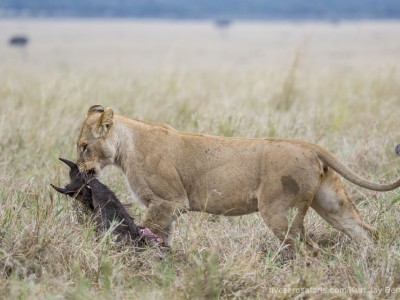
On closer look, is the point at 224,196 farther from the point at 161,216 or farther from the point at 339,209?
the point at 339,209

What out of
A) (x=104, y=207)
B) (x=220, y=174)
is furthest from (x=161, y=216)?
(x=220, y=174)

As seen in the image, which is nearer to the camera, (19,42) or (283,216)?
(283,216)

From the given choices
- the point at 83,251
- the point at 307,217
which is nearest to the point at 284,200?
the point at 307,217

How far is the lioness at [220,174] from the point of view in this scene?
531cm

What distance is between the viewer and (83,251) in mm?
5039

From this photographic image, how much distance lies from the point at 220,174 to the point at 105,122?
930 mm

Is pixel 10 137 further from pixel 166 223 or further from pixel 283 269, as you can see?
pixel 283 269

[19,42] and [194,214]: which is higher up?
[194,214]

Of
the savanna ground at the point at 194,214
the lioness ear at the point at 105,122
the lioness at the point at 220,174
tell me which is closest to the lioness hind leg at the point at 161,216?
the lioness at the point at 220,174

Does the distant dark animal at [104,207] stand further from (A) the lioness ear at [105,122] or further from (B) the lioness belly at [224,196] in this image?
(B) the lioness belly at [224,196]

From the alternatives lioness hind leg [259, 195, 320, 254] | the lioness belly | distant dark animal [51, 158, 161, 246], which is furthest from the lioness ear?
lioness hind leg [259, 195, 320, 254]

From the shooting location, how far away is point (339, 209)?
18.2ft

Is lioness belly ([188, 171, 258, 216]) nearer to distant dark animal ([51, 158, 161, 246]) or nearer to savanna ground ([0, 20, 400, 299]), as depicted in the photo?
savanna ground ([0, 20, 400, 299])

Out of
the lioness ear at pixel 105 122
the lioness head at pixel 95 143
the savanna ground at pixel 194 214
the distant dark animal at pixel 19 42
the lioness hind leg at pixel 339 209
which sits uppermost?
the lioness ear at pixel 105 122
